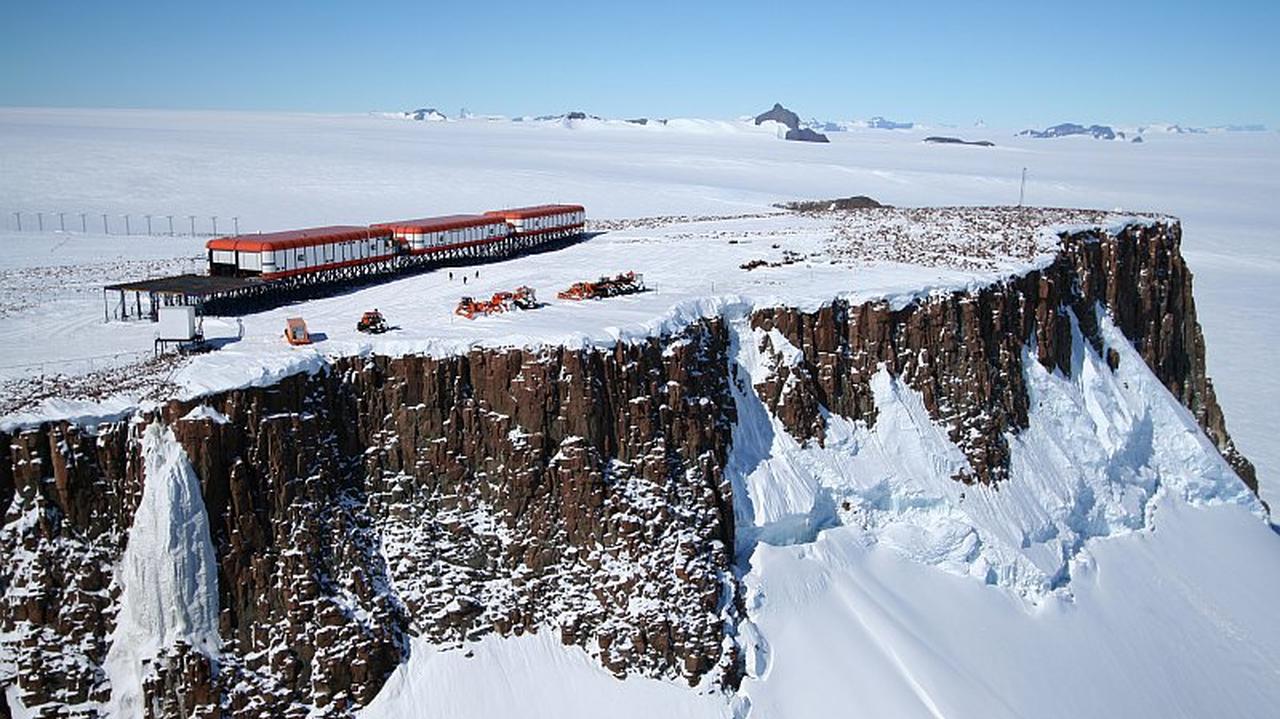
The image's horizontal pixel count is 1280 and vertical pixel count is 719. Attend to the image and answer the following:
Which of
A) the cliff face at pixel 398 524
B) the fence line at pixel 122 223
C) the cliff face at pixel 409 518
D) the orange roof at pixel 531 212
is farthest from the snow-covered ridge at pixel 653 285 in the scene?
the fence line at pixel 122 223

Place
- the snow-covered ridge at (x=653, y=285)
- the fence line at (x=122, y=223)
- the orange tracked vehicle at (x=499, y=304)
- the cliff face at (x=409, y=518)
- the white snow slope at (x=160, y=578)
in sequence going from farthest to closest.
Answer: the fence line at (x=122, y=223)
the orange tracked vehicle at (x=499, y=304)
the snow-covered ridge at (x=653, y=285)
the white snow slope at (x=160, y=578)
the cliff face at (x=409, y=518)

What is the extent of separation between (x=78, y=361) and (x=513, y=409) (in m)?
15.9

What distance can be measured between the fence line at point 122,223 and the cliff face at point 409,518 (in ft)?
194

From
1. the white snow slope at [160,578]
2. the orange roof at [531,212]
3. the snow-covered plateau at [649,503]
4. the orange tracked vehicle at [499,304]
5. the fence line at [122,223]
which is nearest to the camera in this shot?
the white snow slope at [160,578]

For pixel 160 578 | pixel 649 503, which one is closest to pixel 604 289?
pixel 649 503

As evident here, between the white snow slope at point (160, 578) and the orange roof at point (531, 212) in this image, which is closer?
the white snow slope at point (160, 578)

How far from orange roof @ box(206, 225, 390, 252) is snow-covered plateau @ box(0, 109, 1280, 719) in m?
3.25

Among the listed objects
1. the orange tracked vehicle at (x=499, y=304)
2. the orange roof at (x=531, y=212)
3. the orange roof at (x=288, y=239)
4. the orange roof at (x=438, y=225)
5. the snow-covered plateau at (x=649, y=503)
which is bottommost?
the snow-covered plateau at (x=649, y=503)

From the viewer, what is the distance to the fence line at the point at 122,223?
83.1 meters

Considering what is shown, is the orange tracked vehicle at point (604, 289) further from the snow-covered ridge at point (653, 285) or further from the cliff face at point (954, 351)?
the cliff face at point (954, 351)

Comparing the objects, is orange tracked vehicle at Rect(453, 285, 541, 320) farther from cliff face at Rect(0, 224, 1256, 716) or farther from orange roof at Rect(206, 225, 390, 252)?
orange roof at Rect(206, 225, 390, 252)

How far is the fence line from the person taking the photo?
83125 mm

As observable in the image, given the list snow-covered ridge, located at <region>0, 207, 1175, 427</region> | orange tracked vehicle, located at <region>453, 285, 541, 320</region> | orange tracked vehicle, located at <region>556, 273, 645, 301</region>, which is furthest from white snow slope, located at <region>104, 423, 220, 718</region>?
orange tracked vehicle, located at <region>556, 273, 645, 301</region>

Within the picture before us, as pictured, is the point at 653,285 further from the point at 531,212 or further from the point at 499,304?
the point at 531,212
